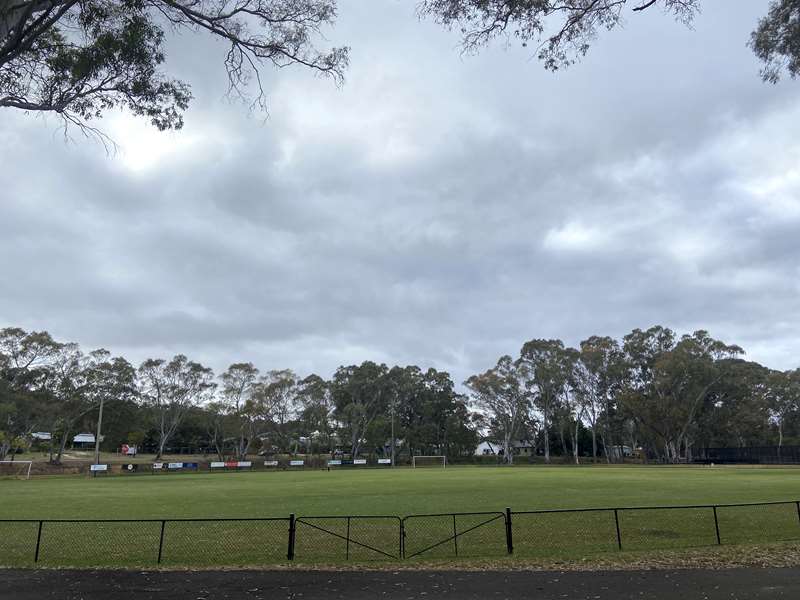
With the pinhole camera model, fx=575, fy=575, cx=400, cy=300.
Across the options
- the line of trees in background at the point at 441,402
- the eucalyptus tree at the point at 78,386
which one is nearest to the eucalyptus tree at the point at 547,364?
the line of trees in background at the point at 441,402

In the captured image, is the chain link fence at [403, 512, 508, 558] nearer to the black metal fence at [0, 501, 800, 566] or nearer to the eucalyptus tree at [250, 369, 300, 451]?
the black metal fence at [0, 501, 800, 566]

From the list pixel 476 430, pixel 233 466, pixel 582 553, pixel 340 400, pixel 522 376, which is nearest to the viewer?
pixel 582 553

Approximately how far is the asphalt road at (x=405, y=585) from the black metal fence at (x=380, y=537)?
138 cm

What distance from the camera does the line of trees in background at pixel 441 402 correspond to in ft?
263

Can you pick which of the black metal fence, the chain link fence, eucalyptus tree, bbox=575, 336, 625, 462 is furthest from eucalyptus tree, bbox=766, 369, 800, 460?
the chain link fence

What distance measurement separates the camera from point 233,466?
280 feet

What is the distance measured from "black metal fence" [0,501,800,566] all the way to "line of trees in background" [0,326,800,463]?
68.1 meters

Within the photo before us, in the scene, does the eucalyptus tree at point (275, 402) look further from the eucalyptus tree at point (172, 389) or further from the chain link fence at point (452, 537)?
the chain link fence at point (452, 537)

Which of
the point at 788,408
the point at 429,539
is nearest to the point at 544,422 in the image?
the point at 788,408

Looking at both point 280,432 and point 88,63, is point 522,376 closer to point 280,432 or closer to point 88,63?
point 280,432

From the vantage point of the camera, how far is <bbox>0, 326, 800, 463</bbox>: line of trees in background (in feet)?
263

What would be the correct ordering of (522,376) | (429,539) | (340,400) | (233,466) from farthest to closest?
(340,400) < (522,376) < (233,466) < (429,539)

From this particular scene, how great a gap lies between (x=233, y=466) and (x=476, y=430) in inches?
1892

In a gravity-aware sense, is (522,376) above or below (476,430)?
above
